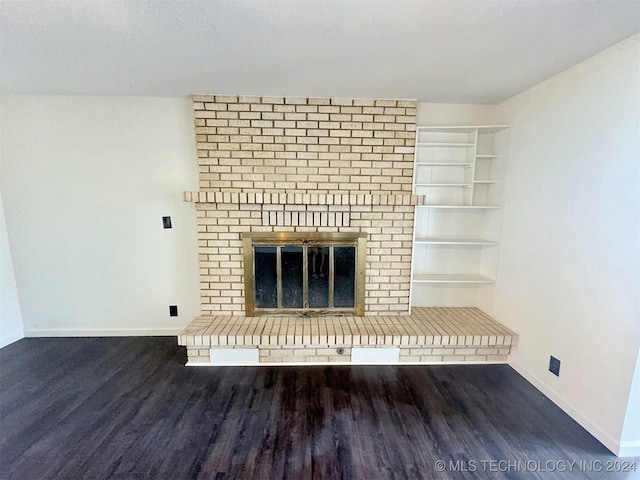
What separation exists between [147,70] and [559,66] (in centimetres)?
277

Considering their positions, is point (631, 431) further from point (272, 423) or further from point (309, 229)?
point (309, 229)

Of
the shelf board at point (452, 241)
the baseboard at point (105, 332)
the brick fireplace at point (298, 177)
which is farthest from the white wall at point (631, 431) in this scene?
the baseboard at point (105, 332)

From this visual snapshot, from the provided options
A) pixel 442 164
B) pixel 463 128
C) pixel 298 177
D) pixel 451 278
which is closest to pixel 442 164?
pixel 442 164

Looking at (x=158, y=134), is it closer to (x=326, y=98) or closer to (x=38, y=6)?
(x=38, y=6)

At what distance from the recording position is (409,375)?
2.32 meters

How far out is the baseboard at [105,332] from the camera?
2855 mm

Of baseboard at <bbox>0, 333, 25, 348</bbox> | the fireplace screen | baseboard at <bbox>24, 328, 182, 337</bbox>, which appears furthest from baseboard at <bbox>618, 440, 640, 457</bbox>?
baseboard at <bbox>0, 333, 25, 348</bbox>

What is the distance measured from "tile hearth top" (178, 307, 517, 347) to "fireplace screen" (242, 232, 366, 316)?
0.39ft

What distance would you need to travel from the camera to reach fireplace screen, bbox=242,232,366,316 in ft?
8.68

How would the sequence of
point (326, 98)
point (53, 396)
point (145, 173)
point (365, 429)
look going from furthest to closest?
point (145, 173) < point (326, 98) < point (53, 396) < point (365, 429)

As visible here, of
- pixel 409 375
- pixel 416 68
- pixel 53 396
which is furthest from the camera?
pixel 409 375

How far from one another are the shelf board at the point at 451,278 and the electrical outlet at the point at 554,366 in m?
0.84

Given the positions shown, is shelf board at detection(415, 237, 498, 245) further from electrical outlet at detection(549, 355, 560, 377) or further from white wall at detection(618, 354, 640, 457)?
white wall at detection(618, 354, 640, 457)

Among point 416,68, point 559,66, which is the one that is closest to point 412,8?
point 416,68
